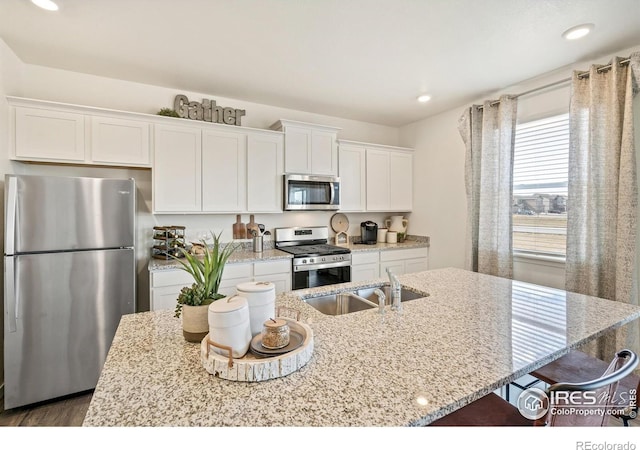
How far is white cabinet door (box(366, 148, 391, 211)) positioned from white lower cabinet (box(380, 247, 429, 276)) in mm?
644

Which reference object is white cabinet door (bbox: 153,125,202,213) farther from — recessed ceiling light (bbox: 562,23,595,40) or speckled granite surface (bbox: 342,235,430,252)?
recessed ceiling light (bbox: 562,23,595,40)

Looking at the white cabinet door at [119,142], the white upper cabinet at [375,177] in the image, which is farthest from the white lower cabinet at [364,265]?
the white cabinet door at [119,142]

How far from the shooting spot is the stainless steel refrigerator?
1.97 m

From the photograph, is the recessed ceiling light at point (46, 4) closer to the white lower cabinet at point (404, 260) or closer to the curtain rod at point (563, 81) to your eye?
the white lower cabinet at point (404, 260)

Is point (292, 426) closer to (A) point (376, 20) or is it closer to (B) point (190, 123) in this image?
(A) point (376, 20)

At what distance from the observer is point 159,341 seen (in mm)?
1132

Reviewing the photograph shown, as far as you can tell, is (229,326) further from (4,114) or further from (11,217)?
(4,114)

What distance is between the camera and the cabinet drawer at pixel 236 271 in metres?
2.75

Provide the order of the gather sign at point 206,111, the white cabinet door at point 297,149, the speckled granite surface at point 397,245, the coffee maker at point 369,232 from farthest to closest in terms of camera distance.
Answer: the coffee maker at point 369,232 → the speckled granite surface at point 397,245 → the white cabinet door at point 297,149 → the gather sign at point 206,111

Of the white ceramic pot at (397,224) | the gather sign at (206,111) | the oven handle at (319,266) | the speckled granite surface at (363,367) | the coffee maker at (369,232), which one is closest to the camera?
the speckled granite surface at (363,367)

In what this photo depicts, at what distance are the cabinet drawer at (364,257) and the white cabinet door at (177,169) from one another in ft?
5.77

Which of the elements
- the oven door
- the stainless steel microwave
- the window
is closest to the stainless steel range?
the oven door

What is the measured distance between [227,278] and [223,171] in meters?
1.07

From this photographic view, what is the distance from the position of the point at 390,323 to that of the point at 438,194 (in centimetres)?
294
